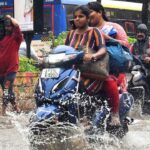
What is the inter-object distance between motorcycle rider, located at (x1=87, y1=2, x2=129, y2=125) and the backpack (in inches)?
2.6

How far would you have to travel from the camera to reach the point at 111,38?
5.81m

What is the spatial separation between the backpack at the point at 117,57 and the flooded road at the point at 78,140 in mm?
688

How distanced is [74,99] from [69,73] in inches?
9.7

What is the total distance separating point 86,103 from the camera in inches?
213

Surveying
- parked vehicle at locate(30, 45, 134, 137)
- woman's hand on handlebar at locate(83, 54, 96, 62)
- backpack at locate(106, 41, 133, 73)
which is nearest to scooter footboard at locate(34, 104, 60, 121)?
parked vehicle at locate(30, 45, 134, 137)

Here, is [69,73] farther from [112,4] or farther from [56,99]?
[112,4]

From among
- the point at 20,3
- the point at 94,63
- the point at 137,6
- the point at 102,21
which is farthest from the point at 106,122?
the point at 137,6

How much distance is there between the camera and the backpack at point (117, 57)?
5.74 m

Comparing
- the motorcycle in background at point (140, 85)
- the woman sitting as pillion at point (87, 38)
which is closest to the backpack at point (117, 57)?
the woman sitting as pillion at point (87, 38)

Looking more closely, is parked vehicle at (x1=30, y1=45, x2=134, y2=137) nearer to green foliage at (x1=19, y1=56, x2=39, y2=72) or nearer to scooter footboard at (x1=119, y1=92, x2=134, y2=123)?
scooter footboard at (x1=119, y1=92, x2=134, y2=123)

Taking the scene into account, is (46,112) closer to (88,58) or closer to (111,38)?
(88,58)

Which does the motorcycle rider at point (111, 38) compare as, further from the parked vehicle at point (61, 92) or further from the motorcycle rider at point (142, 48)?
the motorcycle rider at point (142, 48)

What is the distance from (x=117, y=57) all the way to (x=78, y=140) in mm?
997

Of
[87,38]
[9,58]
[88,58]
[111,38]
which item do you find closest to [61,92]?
[88,58]
